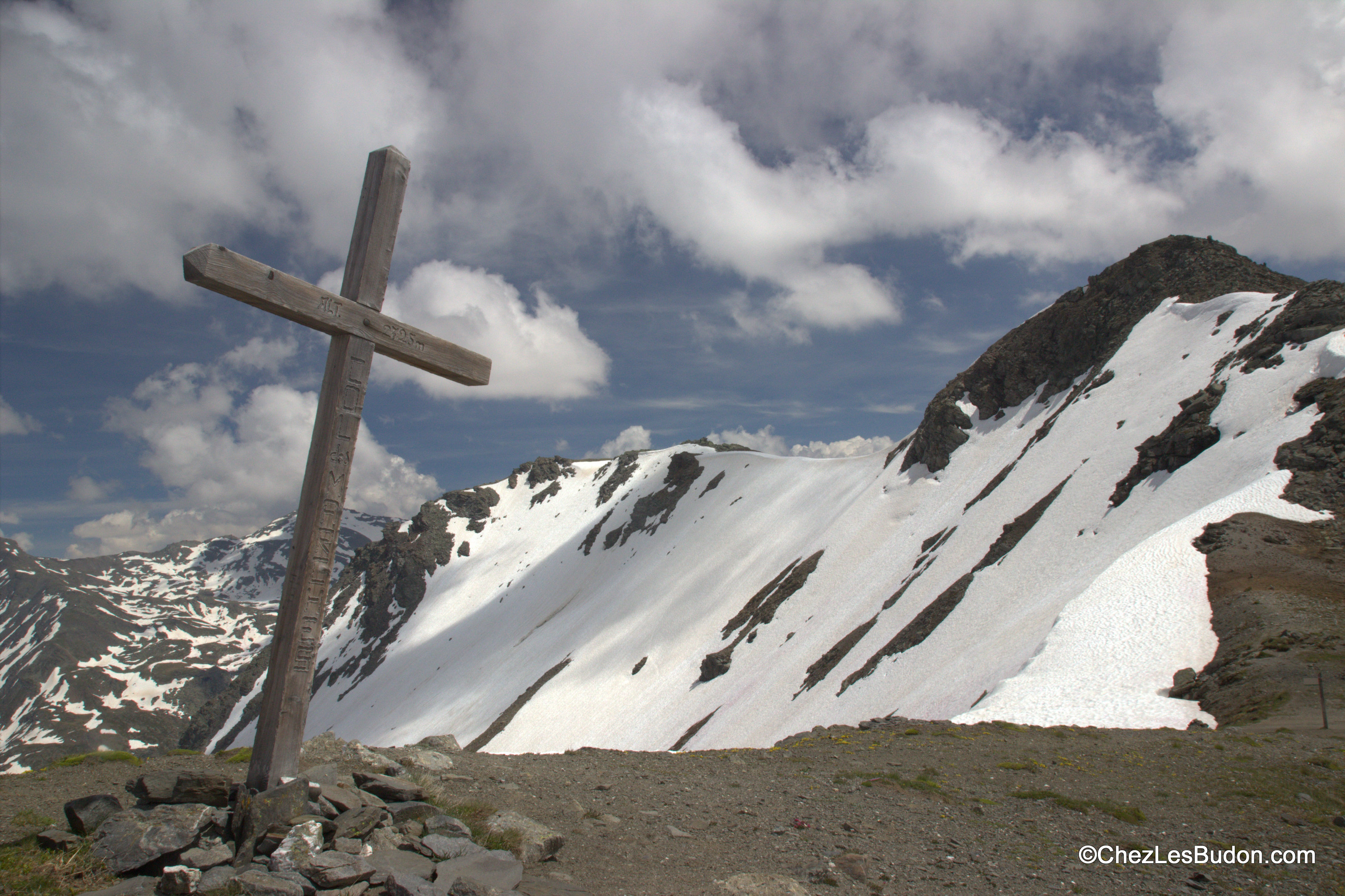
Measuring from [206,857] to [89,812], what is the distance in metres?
1.63

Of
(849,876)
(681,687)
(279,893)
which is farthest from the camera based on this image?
(681,687)

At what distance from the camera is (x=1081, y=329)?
65438mm

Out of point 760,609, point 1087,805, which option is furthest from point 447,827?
point 760,609

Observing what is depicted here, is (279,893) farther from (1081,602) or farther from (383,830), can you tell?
(1081,602)

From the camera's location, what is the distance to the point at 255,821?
6680 mm

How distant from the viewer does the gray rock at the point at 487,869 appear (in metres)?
6.31

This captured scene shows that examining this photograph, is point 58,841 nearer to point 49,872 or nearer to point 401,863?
point 49,872

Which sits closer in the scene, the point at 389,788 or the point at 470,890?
the point at 470,890

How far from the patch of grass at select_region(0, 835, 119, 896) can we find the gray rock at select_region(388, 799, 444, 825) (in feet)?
8.07

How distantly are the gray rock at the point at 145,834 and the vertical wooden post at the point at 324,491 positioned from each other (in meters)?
0.99

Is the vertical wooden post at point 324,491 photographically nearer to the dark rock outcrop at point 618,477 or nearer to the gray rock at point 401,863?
the gray rock at point 401,863

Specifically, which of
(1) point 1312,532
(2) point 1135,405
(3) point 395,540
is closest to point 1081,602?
(1) point 1312,532

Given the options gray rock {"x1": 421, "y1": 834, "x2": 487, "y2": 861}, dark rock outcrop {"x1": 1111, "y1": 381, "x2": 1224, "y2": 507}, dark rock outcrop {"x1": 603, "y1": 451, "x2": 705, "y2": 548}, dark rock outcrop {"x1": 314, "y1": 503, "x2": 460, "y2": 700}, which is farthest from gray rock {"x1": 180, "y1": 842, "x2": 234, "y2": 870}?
dark rock outcrop {"x1": 314, "y1": 503, "x2": 460, "y2": 700}

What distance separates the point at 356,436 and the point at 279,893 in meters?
5.32
